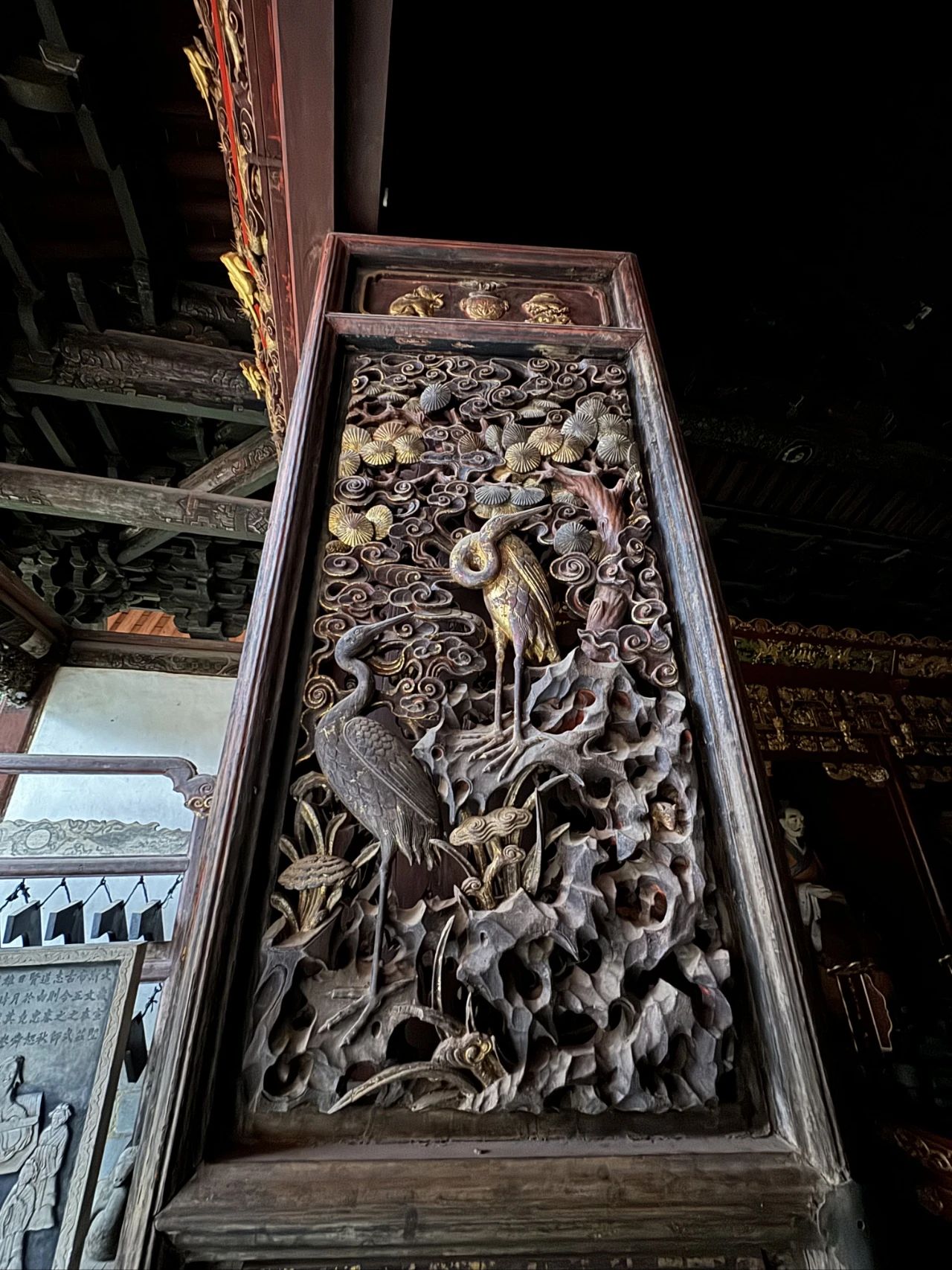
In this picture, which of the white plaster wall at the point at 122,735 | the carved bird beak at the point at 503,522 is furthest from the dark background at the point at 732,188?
the white plaster wall at the point at 122,735

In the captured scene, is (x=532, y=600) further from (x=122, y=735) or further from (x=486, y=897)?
(x=122, y=735)

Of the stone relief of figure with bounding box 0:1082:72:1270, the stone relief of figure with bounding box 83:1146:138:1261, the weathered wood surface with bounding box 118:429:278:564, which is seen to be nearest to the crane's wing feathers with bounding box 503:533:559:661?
the stone relief of figure with bounding box 83:1146:138:1261

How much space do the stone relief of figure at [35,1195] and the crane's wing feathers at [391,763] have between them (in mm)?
763

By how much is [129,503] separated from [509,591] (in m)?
2.69

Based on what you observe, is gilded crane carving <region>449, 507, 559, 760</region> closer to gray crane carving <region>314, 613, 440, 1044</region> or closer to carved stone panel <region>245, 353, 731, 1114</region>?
carved stone panel <region>245, 353, 731, 1114</region>

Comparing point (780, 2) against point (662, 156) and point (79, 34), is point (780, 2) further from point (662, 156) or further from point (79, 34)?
point (79, 34)

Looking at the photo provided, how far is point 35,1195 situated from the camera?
0.99 metres

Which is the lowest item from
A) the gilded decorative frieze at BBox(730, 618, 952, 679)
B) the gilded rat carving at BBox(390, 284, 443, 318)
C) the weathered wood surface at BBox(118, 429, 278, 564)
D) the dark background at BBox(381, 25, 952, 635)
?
the gilded rat carving at BBox(390, 284, 443, 318)

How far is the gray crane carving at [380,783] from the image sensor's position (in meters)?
0.74

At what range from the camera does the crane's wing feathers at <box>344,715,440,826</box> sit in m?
0.76

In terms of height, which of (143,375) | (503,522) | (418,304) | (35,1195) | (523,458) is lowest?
(35,1195)

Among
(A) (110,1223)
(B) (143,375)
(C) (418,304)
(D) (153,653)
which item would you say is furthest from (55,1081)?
(D) (153,653)

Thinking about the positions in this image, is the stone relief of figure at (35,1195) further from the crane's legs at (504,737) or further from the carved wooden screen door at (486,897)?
the crane's legs at (504,737)

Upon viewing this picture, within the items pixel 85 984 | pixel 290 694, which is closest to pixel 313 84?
pixel 290 694
